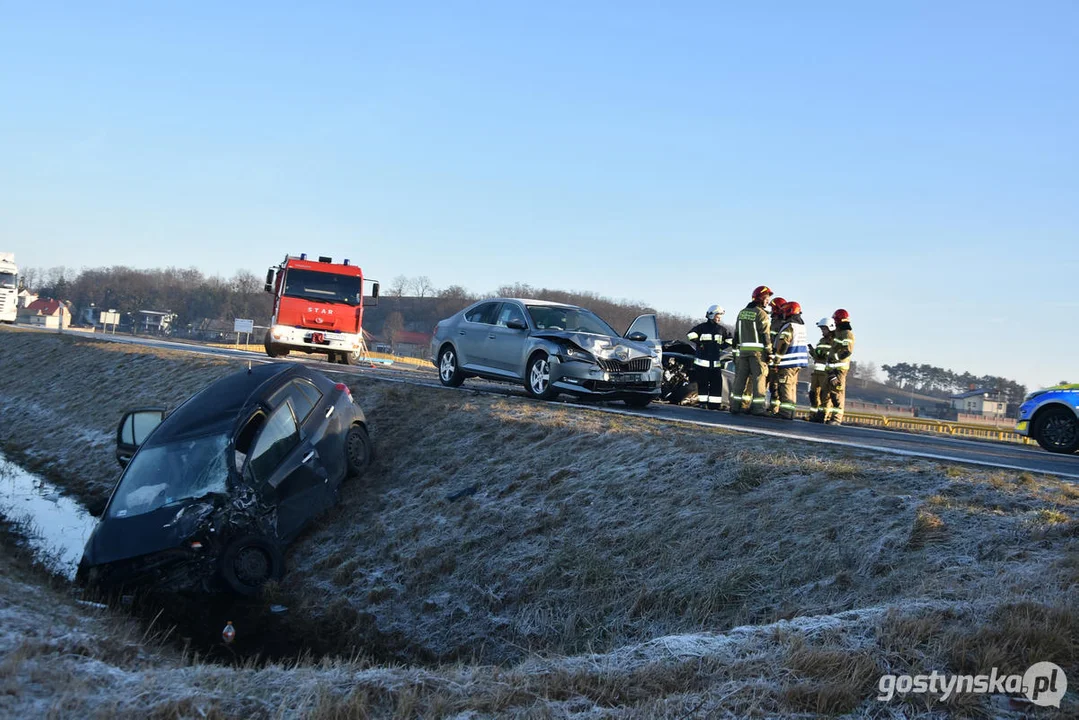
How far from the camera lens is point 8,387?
26391 millimetres

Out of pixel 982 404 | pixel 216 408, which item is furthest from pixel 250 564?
pixel 982 404

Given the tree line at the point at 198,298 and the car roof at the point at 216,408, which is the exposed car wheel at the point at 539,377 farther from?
the tree line at the point at 198,298

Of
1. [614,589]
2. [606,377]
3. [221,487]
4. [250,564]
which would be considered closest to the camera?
[614,589]

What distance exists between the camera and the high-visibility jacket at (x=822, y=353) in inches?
630

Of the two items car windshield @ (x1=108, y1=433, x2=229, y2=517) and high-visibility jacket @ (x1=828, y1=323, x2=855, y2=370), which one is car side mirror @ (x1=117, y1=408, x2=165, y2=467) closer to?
car windshield @ (x1=108, y1=433, x2=229, y2=517)

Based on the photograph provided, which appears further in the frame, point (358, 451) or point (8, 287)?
point (8, 287)

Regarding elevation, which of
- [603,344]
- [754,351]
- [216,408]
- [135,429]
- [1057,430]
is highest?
[754,351]

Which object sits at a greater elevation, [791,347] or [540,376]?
[791,347]

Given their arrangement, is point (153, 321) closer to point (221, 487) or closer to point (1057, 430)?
point (221, 487)

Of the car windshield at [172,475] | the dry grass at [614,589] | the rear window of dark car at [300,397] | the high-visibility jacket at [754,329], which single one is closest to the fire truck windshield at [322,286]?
the dry grass at [614,589]

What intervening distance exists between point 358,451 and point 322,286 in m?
13.9

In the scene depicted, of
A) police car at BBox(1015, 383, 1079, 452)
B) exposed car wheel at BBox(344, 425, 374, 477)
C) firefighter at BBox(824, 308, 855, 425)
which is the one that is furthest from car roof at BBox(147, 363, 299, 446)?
police car at BBox(1015, 383, 1079, 452)

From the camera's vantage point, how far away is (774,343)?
15.9 metres

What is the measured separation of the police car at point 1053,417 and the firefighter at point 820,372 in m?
3.54
